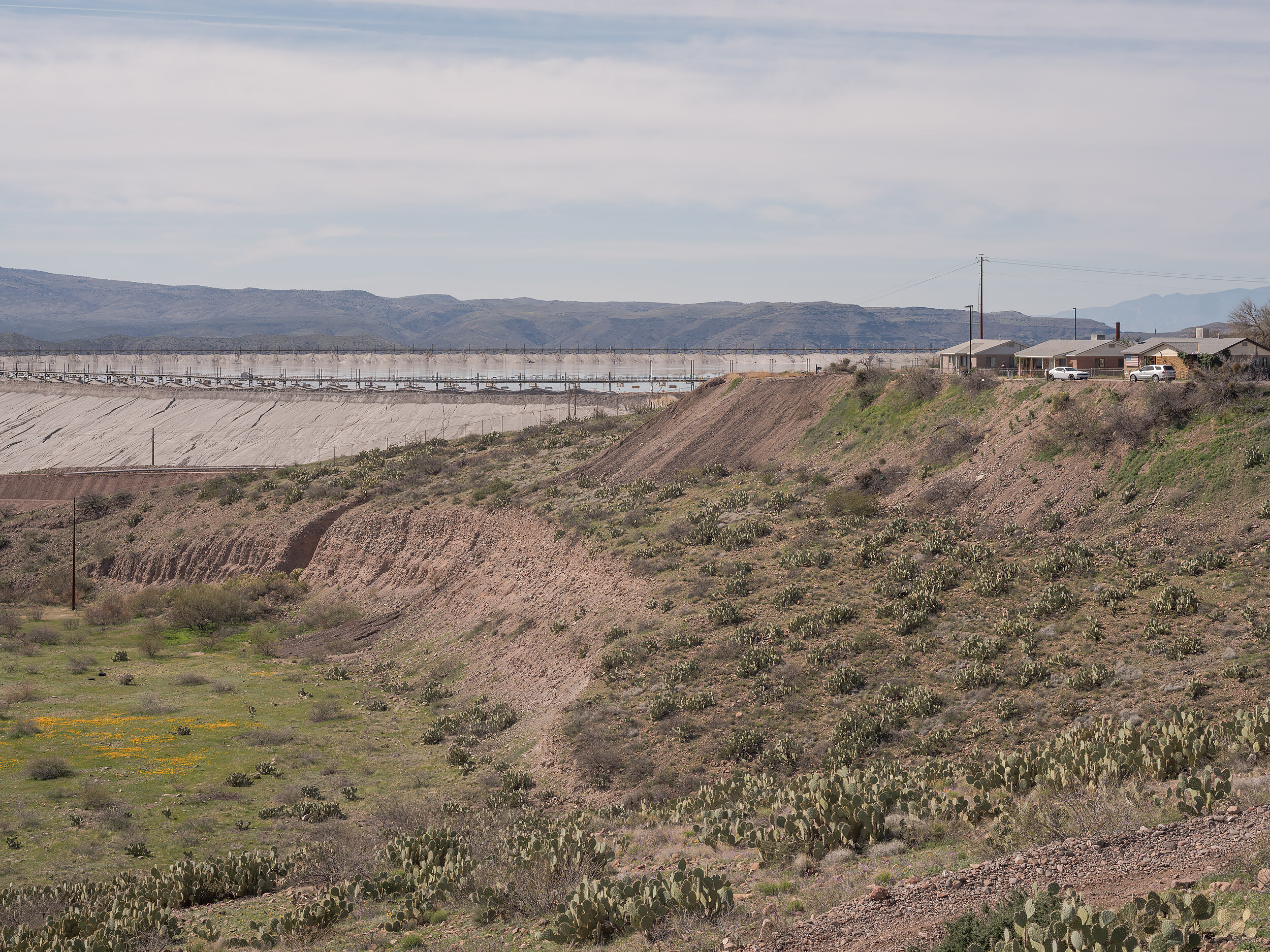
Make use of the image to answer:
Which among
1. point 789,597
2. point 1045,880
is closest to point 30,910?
point 1045,880

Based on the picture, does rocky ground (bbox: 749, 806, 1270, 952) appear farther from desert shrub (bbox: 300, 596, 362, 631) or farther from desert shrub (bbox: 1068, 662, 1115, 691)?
desert shrub (bbox: 300, 596, 362, 631)

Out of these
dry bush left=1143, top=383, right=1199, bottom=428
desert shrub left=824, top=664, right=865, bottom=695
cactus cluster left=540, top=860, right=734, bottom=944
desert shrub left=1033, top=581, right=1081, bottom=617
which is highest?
dry bush left=1143, top=383, right=1199, bottom=428

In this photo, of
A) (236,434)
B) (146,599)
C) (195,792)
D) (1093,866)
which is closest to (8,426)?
(236,434)

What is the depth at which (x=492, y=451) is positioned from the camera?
63.4m

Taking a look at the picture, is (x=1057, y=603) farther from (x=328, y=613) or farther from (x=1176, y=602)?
(x=328, y=613)

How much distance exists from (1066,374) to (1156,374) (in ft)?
19.5

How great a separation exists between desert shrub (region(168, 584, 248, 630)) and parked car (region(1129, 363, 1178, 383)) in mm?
45072

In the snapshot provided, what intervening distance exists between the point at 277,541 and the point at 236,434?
67254 mm

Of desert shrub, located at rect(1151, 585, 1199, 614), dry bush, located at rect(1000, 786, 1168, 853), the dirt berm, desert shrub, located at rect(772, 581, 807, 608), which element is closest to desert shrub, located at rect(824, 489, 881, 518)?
desert shrub, located at rect(772, 581, 807, 608)

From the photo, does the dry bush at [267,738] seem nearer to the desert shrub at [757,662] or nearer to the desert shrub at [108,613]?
the desert shrub at [757,662]

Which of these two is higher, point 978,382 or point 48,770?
point 978,382

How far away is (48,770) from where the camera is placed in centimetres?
2658

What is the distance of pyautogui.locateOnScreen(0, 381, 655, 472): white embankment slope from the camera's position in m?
110

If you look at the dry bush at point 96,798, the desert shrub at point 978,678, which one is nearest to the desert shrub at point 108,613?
the dry bush at point 96,798
